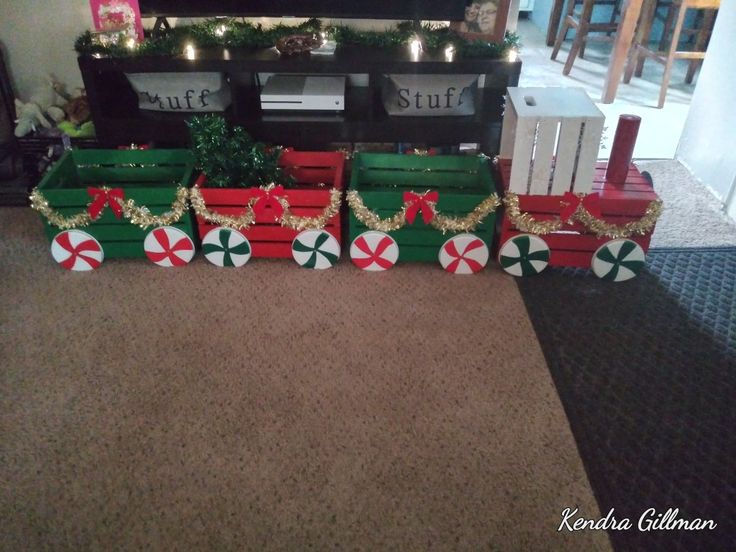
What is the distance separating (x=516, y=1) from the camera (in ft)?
7.58

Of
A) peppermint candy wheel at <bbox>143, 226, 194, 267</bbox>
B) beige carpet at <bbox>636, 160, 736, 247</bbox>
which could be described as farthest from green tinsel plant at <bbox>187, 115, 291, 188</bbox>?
beige carpet at <bbox>636, 160, 736, 247</bbox>

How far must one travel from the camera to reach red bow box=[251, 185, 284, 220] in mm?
1870

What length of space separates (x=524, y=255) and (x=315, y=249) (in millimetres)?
637

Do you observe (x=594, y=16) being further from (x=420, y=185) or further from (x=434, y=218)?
(x=434, y=218)

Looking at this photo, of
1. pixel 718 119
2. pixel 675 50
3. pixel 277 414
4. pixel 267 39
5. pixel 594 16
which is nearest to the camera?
pixel 277 414

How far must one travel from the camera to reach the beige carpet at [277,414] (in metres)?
1.27

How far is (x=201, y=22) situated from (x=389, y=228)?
1.15 metres

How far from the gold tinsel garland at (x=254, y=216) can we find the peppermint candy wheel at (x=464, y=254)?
36 cm

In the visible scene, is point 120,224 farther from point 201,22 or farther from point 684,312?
point 684,312

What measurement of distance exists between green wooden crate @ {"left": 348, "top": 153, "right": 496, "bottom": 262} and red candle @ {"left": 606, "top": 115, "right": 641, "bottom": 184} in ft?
1.21

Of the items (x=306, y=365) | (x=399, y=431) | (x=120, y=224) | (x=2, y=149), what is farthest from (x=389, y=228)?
(x=2, y=149)

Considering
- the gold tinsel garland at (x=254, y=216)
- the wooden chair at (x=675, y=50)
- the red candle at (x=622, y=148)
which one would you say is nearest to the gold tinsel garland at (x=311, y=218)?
the gold tinsel garland at (x=254, y=216)

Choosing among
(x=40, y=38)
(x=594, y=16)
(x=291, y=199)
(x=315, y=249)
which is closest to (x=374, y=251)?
(x=315, y=249)

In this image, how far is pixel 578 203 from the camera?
184cm
